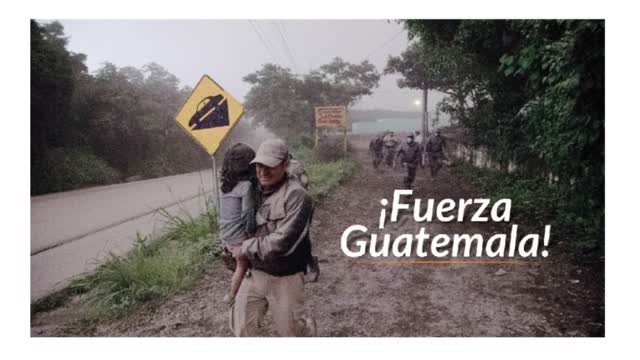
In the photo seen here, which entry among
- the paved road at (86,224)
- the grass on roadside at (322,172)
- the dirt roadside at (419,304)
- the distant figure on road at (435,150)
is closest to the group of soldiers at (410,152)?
the distant figure on road at (435,150)

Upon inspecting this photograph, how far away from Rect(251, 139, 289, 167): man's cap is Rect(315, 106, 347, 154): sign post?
34.0ft

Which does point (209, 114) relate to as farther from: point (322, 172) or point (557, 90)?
point (322, 172)

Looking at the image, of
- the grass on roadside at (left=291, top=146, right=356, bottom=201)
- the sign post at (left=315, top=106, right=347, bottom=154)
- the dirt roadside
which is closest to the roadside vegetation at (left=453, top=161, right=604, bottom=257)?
→ the dirt roadside

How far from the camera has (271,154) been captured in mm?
1949

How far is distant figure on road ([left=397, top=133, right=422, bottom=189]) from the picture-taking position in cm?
729

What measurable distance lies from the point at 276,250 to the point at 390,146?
10249 mm

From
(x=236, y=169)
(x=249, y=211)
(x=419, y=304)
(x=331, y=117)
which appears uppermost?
(x=331, y=117)

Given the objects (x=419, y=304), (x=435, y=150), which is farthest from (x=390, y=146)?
(x=419, y=304)

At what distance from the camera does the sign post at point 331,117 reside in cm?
1228

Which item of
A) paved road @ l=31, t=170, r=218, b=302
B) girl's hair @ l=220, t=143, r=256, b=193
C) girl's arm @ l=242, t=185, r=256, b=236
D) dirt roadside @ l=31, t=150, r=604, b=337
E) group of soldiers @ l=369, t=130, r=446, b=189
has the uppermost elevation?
group of soldiers @ l=369, t=130, r=446, b=189

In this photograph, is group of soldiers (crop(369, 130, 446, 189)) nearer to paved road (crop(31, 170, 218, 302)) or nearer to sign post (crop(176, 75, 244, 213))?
paved road (crop(31, 170, 218, 302))

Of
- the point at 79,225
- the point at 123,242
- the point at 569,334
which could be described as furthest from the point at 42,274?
the point at 569,334

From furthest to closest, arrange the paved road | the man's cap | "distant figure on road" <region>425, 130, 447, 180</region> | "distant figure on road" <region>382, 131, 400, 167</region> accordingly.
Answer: "distant figure on road" <region>382, 131, 400, 167</region> < "distant figure on road" <region>425, 130, 447, 180</region> < the paved road < the man's cap

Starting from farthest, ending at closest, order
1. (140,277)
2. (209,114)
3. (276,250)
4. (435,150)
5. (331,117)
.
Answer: (331,117) → (435,150) → (209,114) → (140,277) → (276,250)
